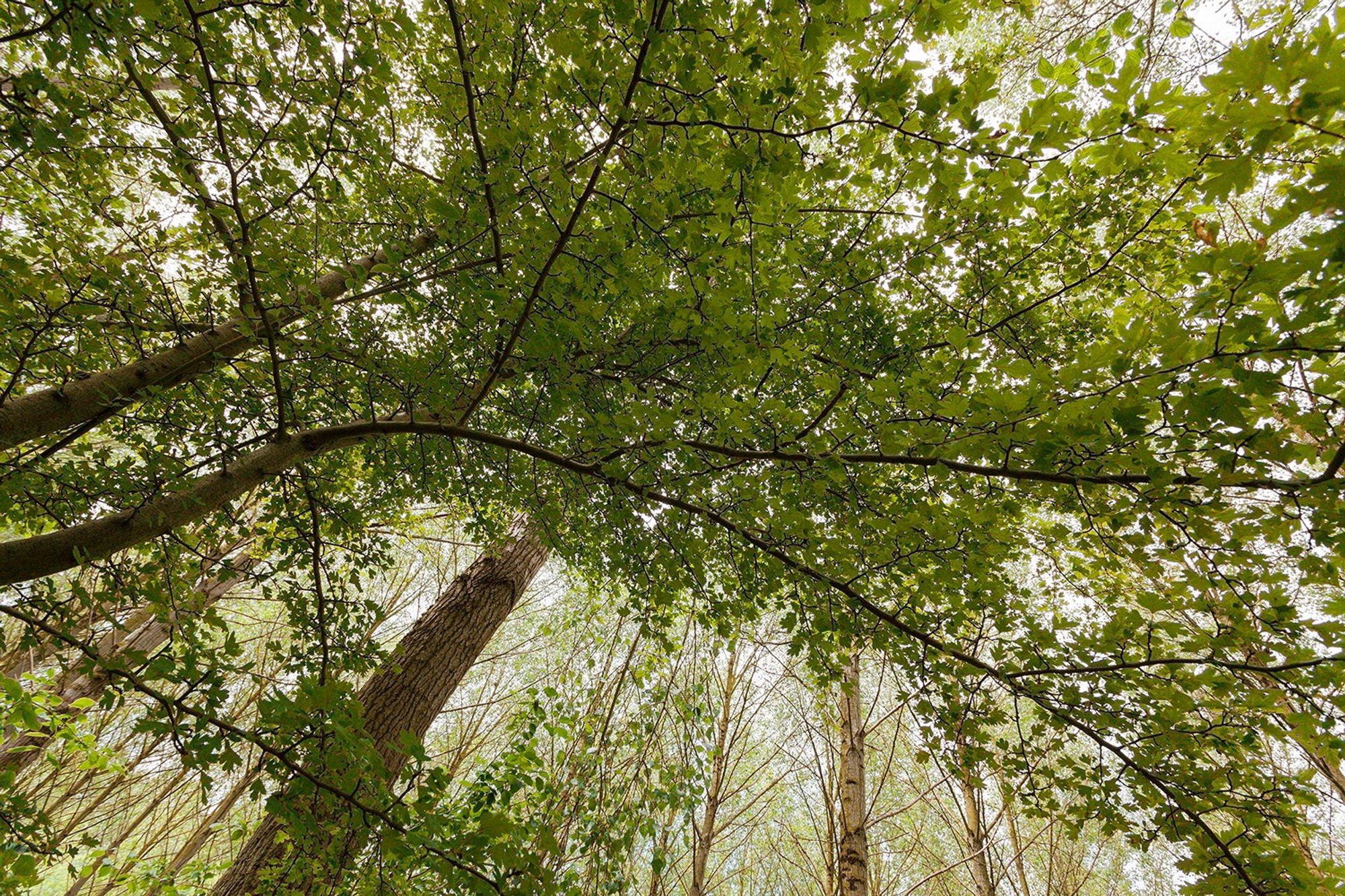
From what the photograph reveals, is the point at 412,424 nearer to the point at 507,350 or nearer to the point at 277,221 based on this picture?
the point at 507,350

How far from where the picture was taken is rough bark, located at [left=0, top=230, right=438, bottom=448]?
2.00 meters

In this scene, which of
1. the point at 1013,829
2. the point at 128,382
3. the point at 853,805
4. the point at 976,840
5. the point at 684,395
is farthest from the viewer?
the point at 1013,829

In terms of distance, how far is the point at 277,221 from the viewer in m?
2.52

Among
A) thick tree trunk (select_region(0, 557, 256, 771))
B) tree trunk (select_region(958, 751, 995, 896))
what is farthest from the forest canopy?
thick tree trunk (select_region(0, 557, 256, 771))

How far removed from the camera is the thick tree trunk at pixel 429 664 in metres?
2.86

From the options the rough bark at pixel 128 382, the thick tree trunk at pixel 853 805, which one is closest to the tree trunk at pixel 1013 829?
the thick tree trunk at pixel 853 805

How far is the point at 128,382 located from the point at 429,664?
2244 mm

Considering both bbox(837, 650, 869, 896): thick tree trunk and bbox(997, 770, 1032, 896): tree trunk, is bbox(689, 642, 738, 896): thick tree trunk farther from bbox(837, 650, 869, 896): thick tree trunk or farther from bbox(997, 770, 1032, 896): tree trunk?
bbox(997, 770, 1032, 896): tree trunk

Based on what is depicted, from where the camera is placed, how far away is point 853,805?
373cm

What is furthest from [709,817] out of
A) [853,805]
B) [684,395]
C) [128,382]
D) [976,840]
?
[128,382]

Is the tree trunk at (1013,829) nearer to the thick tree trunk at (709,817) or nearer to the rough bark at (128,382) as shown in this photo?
the thick tree trunk at (709,817)

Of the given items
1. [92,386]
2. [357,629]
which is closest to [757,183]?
[357,629]

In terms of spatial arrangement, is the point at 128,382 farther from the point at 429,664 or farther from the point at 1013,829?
the point at 1013,829

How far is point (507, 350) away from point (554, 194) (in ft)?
2.78
